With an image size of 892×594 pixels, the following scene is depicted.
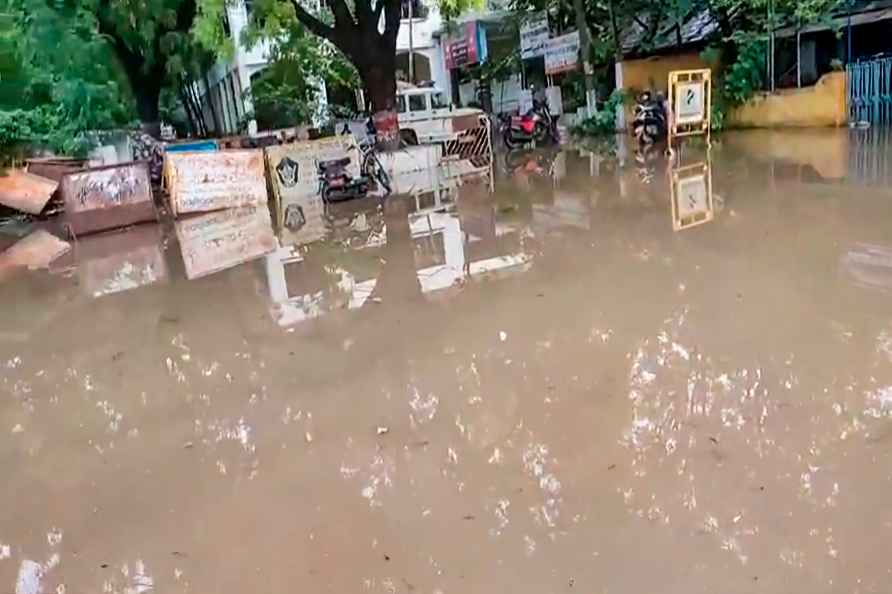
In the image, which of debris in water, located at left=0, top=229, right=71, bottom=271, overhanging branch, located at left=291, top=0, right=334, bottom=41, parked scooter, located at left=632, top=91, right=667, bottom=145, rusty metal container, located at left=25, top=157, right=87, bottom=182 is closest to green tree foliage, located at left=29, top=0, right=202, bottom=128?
rusty metal container, located at left=25, top=157, right=87, bottom=182

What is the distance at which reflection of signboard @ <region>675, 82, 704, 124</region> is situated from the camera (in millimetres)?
14742

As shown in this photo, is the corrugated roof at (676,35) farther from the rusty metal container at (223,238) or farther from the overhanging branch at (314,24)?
the rusty metal container at (223,238)

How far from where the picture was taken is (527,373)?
4.55 m

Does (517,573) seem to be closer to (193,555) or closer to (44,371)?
(193,555)

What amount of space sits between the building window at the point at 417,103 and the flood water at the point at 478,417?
1504 cm

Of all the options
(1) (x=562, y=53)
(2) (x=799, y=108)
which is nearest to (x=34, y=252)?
(2) (x=799, y=108)

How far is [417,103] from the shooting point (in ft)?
74.7

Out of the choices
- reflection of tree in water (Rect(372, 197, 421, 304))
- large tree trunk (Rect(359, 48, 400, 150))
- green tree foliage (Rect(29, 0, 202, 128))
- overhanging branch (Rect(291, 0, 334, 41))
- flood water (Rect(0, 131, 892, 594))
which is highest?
green tree foliage (Rect(29, 0, 202, 128))

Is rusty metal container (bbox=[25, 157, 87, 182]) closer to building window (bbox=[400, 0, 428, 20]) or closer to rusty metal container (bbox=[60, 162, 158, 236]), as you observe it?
rusty metal container (bbox=[60, 162, 158, 236])

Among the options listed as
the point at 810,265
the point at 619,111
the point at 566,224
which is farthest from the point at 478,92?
the point at 810,265

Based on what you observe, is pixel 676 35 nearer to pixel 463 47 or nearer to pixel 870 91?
pixel 870 91

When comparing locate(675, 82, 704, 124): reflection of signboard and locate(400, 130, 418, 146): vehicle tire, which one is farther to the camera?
locate(400, 130, 418, 146): vehicle tire

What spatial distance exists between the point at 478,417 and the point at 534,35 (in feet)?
66.9

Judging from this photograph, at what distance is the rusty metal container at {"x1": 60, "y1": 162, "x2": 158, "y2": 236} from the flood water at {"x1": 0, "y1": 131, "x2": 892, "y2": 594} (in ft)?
11.8
